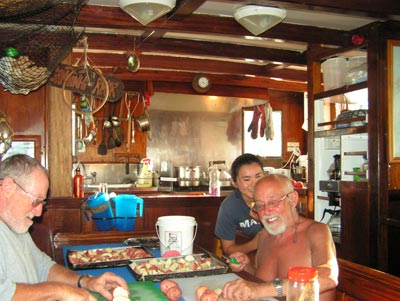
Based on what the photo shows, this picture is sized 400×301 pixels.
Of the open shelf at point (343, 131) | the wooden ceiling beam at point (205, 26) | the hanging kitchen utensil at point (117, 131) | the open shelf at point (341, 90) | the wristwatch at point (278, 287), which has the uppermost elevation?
the wooden ceiling beam at point (205, 26)

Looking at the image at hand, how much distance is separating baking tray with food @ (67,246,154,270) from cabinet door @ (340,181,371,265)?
8.19 feet

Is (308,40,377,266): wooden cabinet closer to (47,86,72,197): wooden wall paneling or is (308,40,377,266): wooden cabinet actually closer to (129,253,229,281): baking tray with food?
(129,253,229,281): baking tray with food

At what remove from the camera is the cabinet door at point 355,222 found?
4.46 m

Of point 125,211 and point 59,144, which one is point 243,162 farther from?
point 59,144

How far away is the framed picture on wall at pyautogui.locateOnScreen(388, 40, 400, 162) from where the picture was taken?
4.47 metres

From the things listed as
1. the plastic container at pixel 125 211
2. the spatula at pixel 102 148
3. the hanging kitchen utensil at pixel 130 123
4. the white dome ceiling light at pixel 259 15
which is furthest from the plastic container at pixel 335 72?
the spatula at pixel 102 148

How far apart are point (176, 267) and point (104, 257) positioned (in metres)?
0.53

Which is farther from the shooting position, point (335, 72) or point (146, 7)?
point (335, 72)

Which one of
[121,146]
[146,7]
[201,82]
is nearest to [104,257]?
[146,7]

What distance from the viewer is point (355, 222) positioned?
14.9 ft

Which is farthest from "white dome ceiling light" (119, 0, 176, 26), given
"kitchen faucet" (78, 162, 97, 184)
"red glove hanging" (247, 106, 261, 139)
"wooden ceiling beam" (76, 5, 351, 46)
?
"red glove hanging" (247, 106, 261, 139)

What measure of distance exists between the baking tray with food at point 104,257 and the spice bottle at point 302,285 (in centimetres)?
141

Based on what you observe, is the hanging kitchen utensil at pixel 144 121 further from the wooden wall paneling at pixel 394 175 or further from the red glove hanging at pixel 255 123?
the wooden wall paneling at pixel 394 175

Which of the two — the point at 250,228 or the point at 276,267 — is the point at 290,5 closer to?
the point at 250,228
